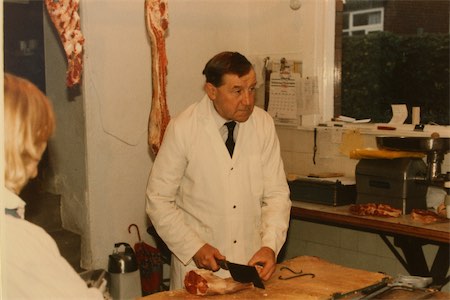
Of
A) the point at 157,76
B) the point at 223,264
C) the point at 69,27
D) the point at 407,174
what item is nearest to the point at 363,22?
the point at 407,174

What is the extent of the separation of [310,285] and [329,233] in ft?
7.15

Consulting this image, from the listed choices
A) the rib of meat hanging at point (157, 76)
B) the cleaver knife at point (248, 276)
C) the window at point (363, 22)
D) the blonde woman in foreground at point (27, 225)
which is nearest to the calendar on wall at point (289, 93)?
the window at point (363, 22)

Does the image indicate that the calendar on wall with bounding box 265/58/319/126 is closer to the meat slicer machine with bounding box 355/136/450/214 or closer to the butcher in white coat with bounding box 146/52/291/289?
the meat slicer machine with bounding box 355/136/450/214

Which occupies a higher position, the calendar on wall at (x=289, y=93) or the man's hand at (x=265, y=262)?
the calendar on wall at (x=289, y=93)

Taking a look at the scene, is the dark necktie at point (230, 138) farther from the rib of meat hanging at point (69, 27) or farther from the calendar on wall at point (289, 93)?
the calendar on wall at point (289, 93)

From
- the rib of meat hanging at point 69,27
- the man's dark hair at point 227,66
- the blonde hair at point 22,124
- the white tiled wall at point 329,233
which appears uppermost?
the rib of meat hanging at point 69,27

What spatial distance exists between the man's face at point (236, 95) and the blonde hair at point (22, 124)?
973 millimetres

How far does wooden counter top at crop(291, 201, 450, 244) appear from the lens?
295 cm

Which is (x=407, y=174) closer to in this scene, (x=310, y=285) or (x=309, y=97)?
(x=309, y=97)

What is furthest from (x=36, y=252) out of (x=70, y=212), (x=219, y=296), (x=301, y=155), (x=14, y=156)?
(x=301, y=155)

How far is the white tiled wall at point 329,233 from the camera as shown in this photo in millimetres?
3908

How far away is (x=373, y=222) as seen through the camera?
10.4ft

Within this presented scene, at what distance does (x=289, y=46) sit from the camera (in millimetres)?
4215

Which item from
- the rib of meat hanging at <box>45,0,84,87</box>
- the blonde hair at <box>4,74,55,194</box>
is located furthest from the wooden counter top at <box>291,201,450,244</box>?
the blonde hair at <box>4,74,55,194</box>
